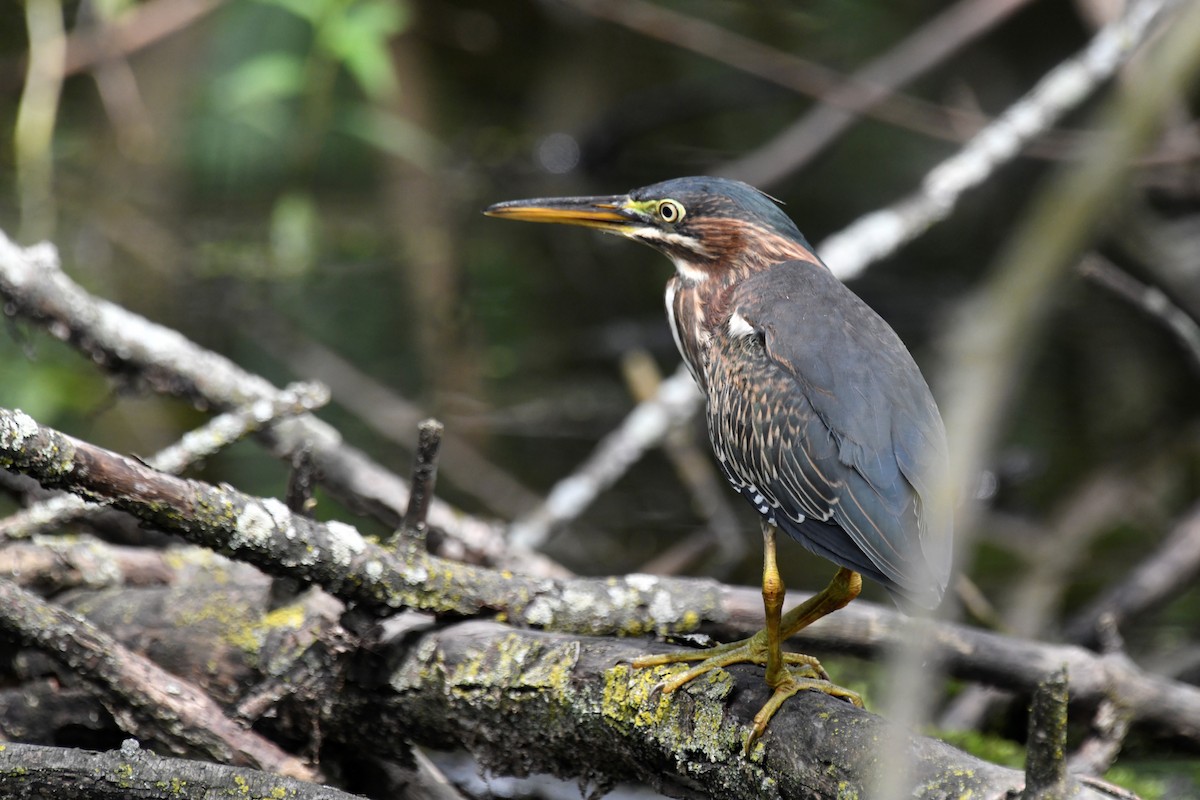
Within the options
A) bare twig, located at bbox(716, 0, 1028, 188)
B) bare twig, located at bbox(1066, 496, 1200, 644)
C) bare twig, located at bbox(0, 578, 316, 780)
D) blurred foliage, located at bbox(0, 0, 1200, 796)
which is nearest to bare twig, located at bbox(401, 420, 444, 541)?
bare twig, located at bbox(0, 578, 316, 780)

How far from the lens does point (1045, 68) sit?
28.3 feet

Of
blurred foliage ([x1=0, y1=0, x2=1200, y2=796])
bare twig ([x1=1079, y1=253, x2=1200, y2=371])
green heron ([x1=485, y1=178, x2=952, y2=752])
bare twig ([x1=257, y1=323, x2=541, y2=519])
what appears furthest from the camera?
blurred foliage ([x1=0, y1=0, x2=1200, y2=796])

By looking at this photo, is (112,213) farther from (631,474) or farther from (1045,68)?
(1045,68)

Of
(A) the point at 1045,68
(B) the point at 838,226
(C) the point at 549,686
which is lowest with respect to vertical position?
(C) the point at 549,686

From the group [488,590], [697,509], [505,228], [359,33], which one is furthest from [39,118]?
[488,590]

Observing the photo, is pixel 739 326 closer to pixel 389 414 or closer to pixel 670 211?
pixel 670 211

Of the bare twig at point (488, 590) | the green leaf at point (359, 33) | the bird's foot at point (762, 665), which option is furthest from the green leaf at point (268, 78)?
the bird's foot at point (762, 665)

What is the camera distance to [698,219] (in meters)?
3.02

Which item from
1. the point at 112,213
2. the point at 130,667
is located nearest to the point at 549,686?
the point at 130,667

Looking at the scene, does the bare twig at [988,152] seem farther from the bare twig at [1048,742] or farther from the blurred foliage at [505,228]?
the bare twig at [1048,742]

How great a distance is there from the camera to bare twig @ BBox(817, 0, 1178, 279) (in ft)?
13.0

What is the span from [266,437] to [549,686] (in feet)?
5.04

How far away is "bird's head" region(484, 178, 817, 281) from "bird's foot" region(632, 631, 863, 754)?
99cm

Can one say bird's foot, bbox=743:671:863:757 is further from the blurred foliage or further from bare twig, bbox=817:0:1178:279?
the blurred foliage
